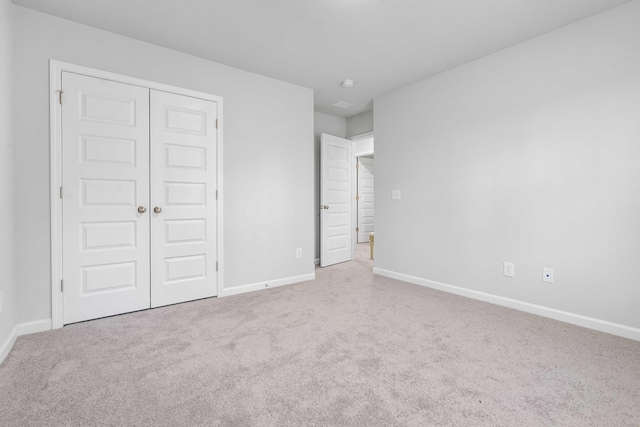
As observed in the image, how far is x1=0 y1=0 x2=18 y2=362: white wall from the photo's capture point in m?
1.89

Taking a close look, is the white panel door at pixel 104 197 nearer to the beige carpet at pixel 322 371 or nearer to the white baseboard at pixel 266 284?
the beige carpet at pixel 322 371

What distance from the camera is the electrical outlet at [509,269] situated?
9.11 feet

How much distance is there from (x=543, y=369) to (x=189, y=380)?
207 centimetres

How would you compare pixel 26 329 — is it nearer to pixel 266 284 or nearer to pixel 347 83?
pixel 266 284

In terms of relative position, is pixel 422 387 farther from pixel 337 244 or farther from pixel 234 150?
pixel 337 244

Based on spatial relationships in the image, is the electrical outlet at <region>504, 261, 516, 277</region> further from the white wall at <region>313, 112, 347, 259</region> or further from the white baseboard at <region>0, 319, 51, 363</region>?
the white baseboard at <region>0, 319, 51, 363</region>

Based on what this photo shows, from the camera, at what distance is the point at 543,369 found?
5.74ft

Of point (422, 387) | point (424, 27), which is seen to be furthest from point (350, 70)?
point (422, 387)

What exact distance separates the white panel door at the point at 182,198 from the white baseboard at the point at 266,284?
0.19m

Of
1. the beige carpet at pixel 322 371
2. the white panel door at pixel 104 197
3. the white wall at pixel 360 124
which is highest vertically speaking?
the white wall at pixel 360 124

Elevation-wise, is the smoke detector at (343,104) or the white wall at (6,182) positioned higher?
the smoke detector at (343,104)

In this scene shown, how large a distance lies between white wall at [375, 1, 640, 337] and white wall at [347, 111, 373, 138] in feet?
3.57

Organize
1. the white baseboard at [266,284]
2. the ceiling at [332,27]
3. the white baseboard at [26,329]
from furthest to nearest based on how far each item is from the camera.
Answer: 1. the white baseboard at [266,284]
2. the ceiling at [332,27]
3. the white baseboard at [26,329]

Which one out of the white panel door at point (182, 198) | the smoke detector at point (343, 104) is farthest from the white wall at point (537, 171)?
the white panel door at point (182, 198)
